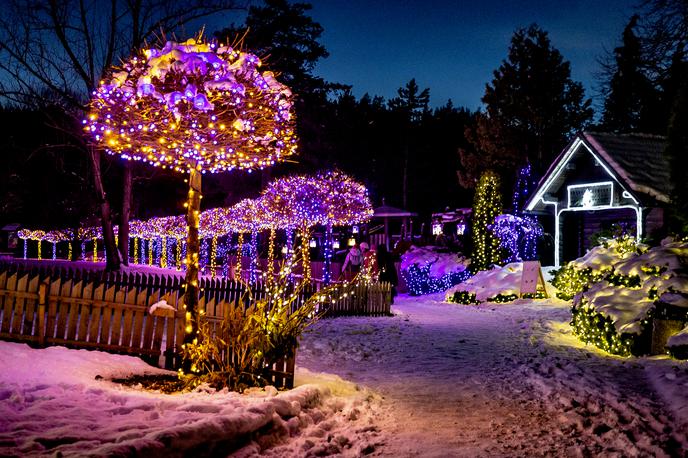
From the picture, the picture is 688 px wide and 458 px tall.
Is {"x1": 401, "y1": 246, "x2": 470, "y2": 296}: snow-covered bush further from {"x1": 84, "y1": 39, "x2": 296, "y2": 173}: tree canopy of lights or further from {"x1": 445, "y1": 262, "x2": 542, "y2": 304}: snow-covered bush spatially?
{"x1": 84, "y1": 39, "x2": 296, "y2": 173}: tree canopy of lights

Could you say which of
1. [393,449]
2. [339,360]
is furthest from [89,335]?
[393,449]

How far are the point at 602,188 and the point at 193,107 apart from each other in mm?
17908

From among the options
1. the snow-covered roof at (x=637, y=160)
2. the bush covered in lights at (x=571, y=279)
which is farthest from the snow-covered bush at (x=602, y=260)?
the snow-covered roof at (x=637, y=160)

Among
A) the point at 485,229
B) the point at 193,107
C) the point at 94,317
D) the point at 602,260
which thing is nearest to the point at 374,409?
the point at 193,107

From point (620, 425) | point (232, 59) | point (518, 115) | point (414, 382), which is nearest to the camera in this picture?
point (620, 425)

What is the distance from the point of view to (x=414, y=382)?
25.0 feet

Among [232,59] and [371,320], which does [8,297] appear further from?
[371,320]

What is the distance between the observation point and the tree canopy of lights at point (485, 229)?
23578 millimetres

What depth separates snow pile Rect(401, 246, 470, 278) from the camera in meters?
26.0

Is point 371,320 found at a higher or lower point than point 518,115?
lower

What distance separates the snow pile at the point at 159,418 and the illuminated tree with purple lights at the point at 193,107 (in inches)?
60.8

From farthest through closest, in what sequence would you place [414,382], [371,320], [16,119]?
[16,119] < [371,320] < [414,382]

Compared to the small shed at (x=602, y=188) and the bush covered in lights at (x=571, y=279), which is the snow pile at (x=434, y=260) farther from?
the bush covered in lights at (x=571, y=279)

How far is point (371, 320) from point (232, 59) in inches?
365
